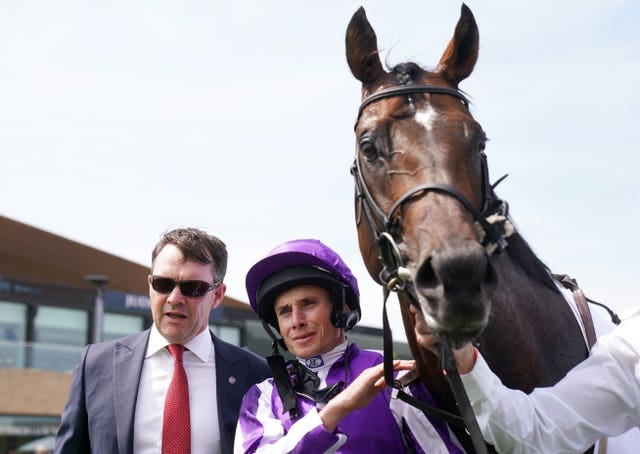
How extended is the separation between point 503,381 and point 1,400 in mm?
20041

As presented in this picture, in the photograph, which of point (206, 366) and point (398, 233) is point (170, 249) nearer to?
point (206, 366)

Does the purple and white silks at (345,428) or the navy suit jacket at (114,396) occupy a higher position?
the navy suit jacket at (114,396)

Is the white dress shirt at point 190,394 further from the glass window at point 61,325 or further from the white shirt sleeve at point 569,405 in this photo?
the glass window at point 61,325

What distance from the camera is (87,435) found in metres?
3.84

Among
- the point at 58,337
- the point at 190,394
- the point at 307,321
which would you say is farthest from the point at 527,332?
the point at 58,337

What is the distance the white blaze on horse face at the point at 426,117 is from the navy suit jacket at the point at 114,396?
1.71 meters

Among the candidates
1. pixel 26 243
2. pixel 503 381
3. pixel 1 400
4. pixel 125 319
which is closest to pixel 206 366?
pixel 503 381

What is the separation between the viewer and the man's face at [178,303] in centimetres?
397

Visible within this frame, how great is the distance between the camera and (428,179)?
8.61 feet

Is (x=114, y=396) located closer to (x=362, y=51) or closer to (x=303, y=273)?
(x=303, y=273)

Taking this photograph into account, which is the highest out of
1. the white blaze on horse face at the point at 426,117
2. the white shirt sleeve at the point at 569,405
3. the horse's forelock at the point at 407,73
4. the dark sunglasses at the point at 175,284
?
the horse's forelock at the point at 407,73

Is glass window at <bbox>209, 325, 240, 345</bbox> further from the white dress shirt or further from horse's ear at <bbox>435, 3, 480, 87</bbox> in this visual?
horse's ear at <bbox>435, 3, 480, 87</bbox>

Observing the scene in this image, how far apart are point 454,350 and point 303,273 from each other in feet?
3.59

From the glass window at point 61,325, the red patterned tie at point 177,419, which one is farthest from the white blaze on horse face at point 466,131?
the glass window at point 61,325
